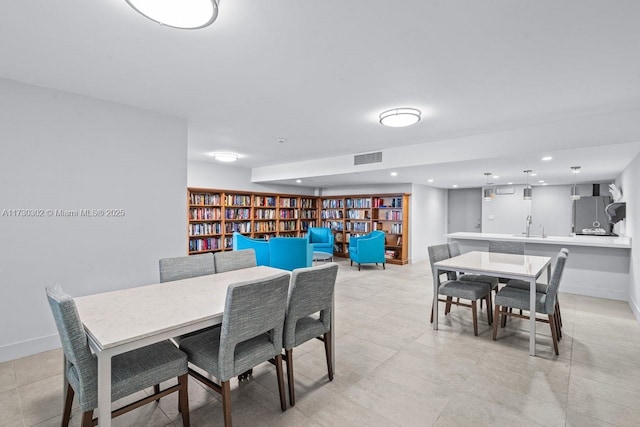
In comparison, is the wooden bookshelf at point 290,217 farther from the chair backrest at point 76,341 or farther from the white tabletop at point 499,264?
the chair backrest at point 76,341

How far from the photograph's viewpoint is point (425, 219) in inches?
334

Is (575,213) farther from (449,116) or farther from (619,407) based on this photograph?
(619,407)

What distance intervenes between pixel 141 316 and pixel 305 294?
38.6 inches

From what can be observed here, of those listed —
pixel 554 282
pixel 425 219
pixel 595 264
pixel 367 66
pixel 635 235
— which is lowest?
pixel 595 264

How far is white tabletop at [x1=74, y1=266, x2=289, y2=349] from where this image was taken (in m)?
1.51

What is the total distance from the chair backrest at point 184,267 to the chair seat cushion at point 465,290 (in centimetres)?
256

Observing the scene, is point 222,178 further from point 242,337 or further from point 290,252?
point 242,337

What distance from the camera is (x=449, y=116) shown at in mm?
3424

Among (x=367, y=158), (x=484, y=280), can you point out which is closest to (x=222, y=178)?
(x=367, y=158)

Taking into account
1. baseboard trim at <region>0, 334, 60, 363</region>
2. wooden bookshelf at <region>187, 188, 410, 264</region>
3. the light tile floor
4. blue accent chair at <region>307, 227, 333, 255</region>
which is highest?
wooden bookshelf at <region>187, 188, 410, 264</region>

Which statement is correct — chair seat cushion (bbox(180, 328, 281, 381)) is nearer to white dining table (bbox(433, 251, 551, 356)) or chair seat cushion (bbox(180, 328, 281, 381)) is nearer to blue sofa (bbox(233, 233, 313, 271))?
white dining table (bbox(433, 251, 551, 356))

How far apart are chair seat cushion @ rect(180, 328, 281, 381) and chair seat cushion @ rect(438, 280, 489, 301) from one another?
7.44 ft

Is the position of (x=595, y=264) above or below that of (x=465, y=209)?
below

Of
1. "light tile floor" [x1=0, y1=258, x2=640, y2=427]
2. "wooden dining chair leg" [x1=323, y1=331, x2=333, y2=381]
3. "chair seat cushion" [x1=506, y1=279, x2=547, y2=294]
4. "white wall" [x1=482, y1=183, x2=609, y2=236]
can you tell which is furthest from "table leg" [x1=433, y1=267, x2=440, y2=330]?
"white wall" [x1=482, y1=183, x2=609, y2=236]
